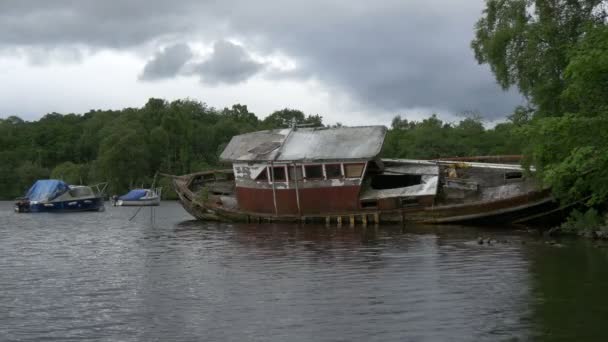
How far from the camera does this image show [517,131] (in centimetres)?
2517

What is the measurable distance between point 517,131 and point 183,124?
78.5 m

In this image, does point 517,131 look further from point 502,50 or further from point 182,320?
point 182,320

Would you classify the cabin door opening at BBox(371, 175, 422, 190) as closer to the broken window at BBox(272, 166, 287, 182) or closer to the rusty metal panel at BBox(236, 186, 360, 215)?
the rusty metal panel at BBox(236, 186, 360, 215)

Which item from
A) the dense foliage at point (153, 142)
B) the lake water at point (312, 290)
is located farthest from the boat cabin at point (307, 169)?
the dense foliage at point (153, 142)

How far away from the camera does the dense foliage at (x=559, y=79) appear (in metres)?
22.7

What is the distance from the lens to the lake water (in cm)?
1290

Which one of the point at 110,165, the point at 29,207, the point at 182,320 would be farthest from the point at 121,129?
the point at 182,320

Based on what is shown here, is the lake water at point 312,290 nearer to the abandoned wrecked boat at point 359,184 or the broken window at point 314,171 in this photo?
the abandoned wrecked boat at point 359,184

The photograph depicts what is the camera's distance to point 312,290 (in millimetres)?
16984

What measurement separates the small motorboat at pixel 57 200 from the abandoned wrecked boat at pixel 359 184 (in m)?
25.7

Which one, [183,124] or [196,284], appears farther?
[183,124]

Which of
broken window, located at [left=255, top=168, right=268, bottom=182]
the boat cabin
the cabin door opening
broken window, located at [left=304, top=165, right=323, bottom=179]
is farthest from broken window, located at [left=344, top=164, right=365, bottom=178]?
broken window, located at [left=255, top=168, right=268, bottom=182]

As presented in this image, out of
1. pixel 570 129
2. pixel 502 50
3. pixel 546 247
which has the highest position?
pixel 502 50

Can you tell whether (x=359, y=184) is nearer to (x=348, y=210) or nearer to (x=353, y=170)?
(x=353, y=170)
